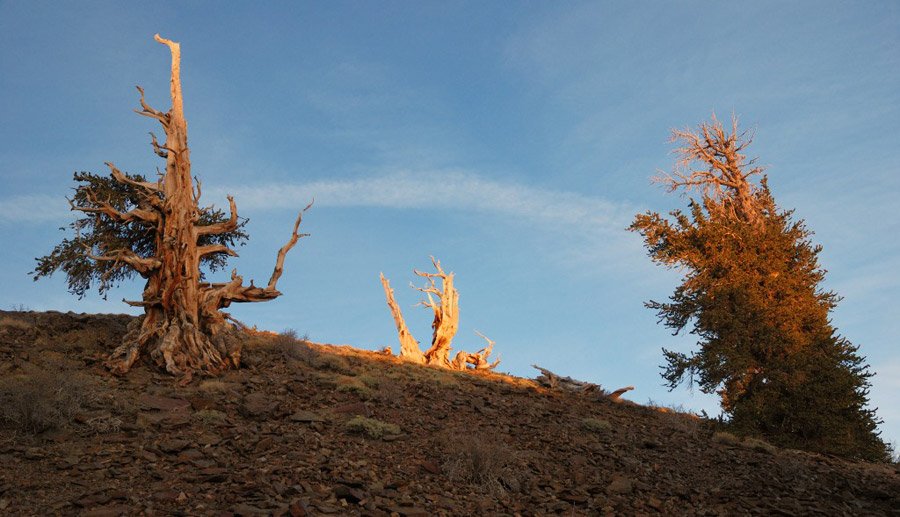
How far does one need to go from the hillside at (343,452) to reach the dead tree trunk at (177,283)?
79cm

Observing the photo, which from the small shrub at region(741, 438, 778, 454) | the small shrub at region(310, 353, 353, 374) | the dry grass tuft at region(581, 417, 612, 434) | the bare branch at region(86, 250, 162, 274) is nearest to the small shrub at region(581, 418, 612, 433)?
Answer: the dry grass tuft at region(581, 417, 612, 434)

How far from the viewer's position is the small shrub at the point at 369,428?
14.1 meters

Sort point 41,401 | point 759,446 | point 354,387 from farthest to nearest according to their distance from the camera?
point 759,446 < point 354,387 < point 41,401

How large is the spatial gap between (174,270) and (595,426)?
11.5m

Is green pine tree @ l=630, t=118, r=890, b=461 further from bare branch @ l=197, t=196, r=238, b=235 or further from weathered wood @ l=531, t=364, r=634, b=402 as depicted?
bare branch @ l=197, t=196, r=238, b=235

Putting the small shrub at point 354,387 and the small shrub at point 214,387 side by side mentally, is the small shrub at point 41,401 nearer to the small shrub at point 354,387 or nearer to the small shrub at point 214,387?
the small shrub at point 214,387

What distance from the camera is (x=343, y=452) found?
1289cm

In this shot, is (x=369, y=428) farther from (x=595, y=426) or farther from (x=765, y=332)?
(x=765, y=332)

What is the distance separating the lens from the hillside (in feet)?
35.1

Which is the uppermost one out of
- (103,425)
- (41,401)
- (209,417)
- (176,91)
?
(176,91)

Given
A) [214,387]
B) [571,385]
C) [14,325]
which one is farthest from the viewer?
[571,385]

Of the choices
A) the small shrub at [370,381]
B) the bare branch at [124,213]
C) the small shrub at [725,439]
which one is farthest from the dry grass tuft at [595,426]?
the bare branch at [124,213]

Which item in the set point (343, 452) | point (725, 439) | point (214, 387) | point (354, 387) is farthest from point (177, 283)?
point (725, 439)

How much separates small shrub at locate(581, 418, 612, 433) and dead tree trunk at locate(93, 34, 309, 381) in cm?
897
